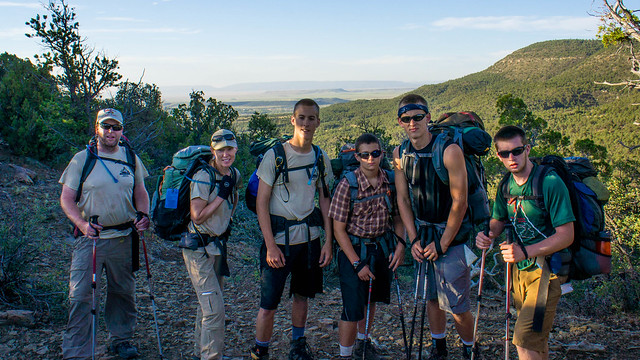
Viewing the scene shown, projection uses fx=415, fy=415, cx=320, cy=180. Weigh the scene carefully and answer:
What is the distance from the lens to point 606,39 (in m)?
13.9

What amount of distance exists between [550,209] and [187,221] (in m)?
2.90

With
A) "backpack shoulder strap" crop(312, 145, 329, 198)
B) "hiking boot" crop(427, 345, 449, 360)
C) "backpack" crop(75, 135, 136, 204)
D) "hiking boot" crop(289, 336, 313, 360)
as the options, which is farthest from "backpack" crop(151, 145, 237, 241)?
"hiking boot" crop(427, 345, 449, 360)

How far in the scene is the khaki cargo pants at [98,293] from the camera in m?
3.60

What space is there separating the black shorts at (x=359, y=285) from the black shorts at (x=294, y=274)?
27 cm

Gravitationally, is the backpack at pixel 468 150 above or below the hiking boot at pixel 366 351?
above

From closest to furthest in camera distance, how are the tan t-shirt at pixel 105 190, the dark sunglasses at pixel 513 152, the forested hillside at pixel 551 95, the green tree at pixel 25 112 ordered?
1. the dark sunglasses at pixel 513 152
2. the tan t-shirt at pixel 105 190
3. the green tree at pixel 25 112
4. the forested hillside at pixel 551 95

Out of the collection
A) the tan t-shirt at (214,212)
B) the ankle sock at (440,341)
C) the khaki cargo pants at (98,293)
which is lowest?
the ankle sock at (440,341)

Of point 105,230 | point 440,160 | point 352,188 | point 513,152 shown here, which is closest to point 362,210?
point 352,188

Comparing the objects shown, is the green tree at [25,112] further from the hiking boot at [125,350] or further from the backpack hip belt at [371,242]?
the backpack hip belt at [371,242]

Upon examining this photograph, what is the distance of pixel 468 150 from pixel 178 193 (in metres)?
2.50

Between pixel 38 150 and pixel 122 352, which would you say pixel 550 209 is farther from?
pixel 38 150

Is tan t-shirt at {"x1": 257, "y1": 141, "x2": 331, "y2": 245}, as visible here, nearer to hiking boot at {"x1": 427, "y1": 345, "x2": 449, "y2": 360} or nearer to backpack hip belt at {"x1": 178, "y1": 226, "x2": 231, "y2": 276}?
backpack hip belt at {"x1": 178, "y1": 226, "x2": 231, "y2": 276}

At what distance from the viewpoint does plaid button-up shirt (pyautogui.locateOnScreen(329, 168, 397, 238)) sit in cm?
352

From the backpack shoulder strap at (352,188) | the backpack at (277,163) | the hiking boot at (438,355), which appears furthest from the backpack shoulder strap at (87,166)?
the hiking boot at (438,355)
